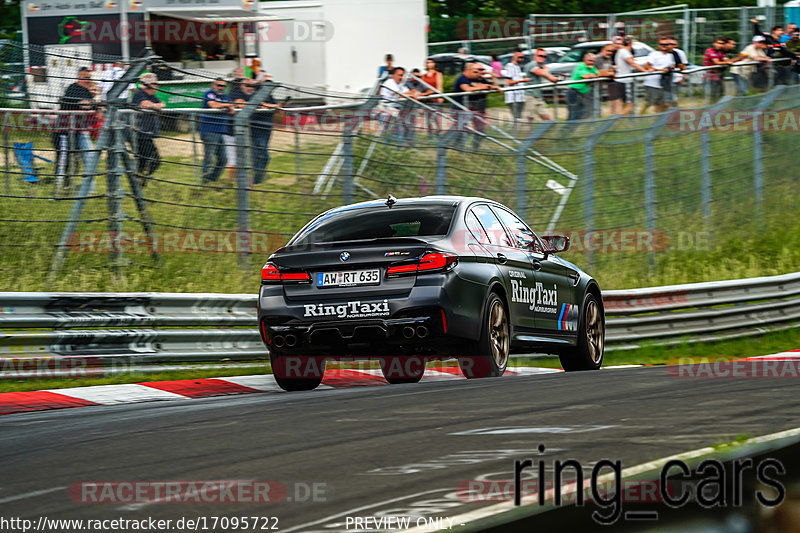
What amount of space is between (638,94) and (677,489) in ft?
57.6

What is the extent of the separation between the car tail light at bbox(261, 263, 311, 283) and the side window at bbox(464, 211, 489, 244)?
1292 mm

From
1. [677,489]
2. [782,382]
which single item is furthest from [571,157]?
[677,489]

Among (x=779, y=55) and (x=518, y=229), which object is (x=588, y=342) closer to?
(x=518, y=229)

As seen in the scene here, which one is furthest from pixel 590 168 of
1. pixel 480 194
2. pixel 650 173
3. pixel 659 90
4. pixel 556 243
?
pixel 556 243

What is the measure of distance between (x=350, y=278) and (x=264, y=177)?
13.4ft

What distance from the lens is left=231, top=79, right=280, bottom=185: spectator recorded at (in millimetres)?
11797

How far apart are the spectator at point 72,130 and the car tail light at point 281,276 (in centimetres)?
326

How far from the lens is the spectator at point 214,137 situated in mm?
11578

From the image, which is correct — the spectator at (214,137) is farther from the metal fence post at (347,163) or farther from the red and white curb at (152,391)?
the red and white curb at (152,391)

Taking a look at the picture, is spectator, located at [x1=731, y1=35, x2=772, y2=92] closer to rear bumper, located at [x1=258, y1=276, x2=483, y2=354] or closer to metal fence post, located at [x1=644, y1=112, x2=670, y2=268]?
metal fence post, located at [x1=644, y1=112, x2=670, y2=268]

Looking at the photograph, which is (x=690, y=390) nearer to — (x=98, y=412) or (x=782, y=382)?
(x=782, y=382)

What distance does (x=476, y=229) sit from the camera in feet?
28.9

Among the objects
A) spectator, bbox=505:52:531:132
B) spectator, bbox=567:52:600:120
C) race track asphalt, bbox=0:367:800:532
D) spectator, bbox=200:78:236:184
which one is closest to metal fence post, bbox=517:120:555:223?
spectator, bbox=505:52:531:132

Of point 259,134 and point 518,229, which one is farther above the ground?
point 259,134
